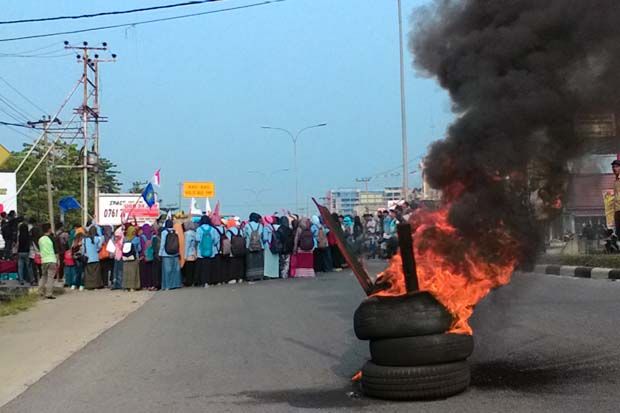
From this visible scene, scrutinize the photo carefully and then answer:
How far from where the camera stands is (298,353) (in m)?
7.64

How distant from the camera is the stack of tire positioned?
5113 mm

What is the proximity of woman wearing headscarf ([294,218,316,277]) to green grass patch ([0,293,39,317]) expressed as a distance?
696 centimetres

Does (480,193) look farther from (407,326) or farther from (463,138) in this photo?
(407,326)

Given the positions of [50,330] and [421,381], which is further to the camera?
[50,330]

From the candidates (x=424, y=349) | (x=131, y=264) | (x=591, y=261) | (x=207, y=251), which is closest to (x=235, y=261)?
(x=207, y=251)

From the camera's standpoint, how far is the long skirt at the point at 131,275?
1703 cm

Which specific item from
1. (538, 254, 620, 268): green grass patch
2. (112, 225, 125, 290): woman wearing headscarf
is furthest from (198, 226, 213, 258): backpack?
(538, 254, 620, 268): green grass patch

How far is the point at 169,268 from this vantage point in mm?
16688

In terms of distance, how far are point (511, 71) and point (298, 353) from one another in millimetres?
3966

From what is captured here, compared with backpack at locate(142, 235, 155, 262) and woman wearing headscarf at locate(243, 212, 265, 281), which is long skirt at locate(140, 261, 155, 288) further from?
woman wearing headscarf at locate(243, 212, 265, 281)

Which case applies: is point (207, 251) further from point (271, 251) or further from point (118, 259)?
point (118, 259)

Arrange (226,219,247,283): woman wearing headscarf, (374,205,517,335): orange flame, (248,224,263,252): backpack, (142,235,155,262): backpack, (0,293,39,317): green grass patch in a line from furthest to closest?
(248,224,263,252): backpack
(226,219,247,283): woman wearing headscarf
(142,235,155,262): backpack
(0,293,39,317): green grass patch
(374,205,517,335): orange flame

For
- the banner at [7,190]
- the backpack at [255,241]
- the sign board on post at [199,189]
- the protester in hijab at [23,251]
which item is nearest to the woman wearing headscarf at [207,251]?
the backpack at [255,241]

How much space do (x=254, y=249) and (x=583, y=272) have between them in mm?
8251
